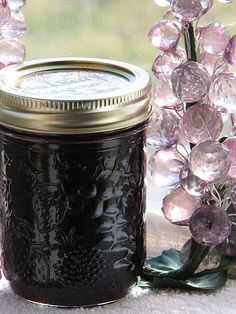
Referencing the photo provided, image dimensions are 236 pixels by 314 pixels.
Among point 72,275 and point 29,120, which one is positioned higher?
point 29,120

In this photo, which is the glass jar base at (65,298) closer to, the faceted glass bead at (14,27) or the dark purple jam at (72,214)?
the dark purple jam at (72,214)

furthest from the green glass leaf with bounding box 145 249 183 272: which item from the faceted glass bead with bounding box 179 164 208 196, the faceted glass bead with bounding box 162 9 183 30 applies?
the faceted glass bead with bounding box 162 9 183 30

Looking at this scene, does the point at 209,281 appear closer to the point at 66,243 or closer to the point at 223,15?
the point at 66,243

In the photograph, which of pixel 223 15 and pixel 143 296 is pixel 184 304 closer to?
pixel 143 296

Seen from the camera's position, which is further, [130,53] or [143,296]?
[130,53]

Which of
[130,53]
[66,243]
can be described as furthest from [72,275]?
[130,53]

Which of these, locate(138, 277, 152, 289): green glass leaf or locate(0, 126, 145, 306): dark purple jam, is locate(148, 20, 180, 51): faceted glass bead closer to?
locate(0, 126, 145, 306): dark purple jam

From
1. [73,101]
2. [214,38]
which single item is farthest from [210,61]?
[73,101]

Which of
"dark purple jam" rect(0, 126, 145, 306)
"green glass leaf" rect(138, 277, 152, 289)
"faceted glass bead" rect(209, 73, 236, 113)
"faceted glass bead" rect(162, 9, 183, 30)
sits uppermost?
"faceted glass bead" rect(162, 9, 183, 30)
